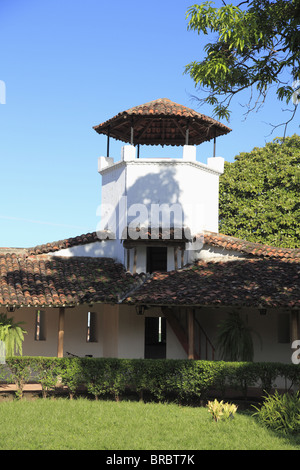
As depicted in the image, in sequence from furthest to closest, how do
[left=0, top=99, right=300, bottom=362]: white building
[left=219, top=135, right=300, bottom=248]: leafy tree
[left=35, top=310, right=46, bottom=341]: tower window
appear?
[left=219, top=135, right=300, bottom=248]: leafy tree < [left=35, top=310, right=46, bottom=341]: tower window < [left=0, top=99, right=300, bottom=362]: white building

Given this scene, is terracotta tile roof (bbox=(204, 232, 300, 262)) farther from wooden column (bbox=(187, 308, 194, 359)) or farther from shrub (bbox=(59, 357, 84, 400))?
shrub (bbox=(59, 357, 84, 400))

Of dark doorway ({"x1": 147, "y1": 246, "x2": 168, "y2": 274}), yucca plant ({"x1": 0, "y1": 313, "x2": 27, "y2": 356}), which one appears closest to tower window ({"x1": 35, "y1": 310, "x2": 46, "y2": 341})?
yucca plant ({"x1": 0, "y1": 313, "x2": 27, "y2": 356})

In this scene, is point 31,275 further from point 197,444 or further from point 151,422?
point 197,444

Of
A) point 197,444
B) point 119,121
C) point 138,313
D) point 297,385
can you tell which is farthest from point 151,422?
point 119,121

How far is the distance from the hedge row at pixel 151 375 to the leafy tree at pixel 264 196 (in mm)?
17876

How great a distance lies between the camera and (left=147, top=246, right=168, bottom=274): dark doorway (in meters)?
24.6

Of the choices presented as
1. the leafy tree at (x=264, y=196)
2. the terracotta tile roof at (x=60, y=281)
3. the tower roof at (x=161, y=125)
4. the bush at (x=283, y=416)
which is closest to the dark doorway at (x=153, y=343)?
the terracotta tile roof at (x=60, y=281)

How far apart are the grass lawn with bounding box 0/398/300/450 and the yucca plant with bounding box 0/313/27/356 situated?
2851 mm

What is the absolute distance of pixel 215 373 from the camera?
58.9 ft

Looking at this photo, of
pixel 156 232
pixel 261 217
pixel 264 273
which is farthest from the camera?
pixel 261 217

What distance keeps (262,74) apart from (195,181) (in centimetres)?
1039

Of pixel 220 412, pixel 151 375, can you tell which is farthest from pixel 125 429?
pixel 151 375

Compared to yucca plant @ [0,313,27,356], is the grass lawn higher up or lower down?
lower down

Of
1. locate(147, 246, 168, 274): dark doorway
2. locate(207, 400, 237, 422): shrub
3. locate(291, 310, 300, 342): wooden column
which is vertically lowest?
locate(207, 400, 237, 422): shrub
